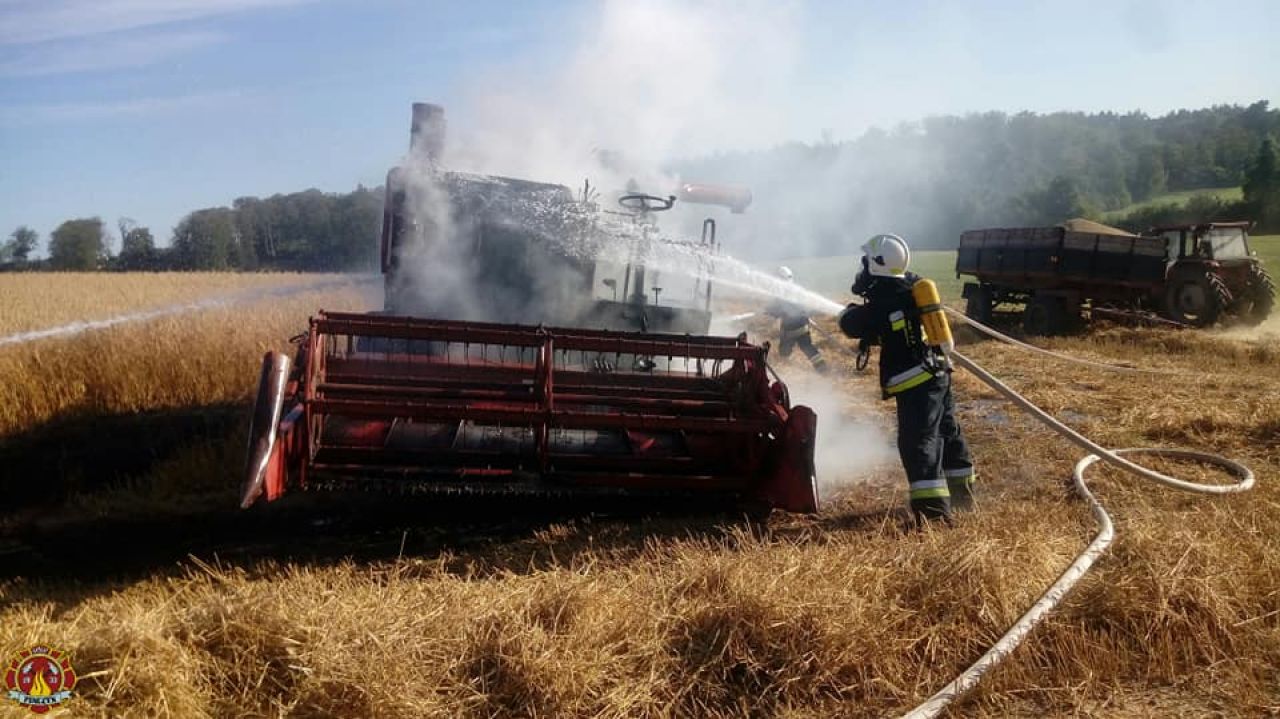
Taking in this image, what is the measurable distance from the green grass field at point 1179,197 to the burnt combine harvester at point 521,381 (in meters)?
56.5

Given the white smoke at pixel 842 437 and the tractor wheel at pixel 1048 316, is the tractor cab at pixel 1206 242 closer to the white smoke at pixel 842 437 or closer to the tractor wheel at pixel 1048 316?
the tractor wheel at pixel 1048 316

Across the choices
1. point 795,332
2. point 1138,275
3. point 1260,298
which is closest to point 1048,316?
point 1138,275

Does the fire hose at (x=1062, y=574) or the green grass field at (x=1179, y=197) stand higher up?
the green grass field at (x=1179, y=197)

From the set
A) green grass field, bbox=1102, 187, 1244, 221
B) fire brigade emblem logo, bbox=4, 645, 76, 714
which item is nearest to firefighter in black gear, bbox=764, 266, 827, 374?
fire brigade emblem logo, bbox=4, 645, 76, 714

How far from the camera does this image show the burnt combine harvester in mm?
4961

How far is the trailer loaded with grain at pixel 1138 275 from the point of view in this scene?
1600 cm

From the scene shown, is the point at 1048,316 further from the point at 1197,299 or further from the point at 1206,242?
the point at 1206,242

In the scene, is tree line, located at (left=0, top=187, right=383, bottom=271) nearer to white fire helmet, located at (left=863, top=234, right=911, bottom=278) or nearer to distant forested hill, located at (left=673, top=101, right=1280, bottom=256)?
distant forested hill, located at (left=673, top=101, right=1280, bottom=256)

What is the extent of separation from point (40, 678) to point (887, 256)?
4.75 meters

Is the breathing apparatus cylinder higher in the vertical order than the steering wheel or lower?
lower

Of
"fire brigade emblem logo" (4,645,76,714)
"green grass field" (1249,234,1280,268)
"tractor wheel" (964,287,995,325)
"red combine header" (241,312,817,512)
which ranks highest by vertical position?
"green grass field" (1249,234,1280,268)

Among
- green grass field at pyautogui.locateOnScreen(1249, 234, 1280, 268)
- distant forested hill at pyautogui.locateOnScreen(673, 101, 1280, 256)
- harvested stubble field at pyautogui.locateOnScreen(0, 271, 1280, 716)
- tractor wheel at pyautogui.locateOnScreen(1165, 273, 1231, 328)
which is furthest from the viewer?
distant forested hill at pyautogui.locateOnScreen(673, 101, 1280, 256)

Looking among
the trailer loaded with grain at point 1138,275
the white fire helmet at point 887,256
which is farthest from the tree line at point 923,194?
the white fire helmet at point 887,256

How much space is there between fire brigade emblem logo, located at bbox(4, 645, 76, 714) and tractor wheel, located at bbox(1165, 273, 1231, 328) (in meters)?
18.2
